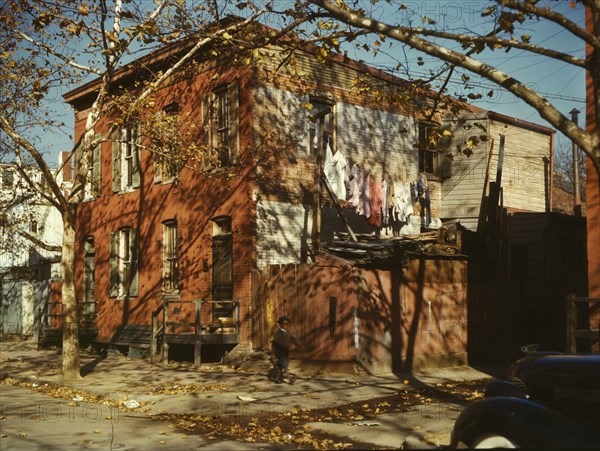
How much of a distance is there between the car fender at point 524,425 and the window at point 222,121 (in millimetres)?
15148

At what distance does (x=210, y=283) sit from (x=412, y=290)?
6.38 m

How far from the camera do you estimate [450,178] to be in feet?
86.7

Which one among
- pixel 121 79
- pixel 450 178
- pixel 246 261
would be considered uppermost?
pixel 121 79

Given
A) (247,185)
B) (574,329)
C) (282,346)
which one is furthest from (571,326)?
(247,185)

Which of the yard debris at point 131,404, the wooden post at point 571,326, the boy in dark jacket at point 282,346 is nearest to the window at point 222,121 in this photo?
the boy in dark jacket at point 282,346

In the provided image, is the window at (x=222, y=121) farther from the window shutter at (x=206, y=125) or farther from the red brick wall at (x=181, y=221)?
the red brick wall at (x=181, y=221)

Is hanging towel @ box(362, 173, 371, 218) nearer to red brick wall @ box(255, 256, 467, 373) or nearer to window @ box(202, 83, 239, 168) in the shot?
red brick wall @ box(255, 256, 467, 373)

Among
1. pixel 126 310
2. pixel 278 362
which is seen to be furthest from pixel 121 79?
pixel 278 362

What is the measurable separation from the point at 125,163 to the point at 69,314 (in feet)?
32.2

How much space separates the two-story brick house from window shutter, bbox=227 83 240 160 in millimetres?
45

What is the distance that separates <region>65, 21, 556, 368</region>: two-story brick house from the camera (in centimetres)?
2011

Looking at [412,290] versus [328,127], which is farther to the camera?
[328,127]

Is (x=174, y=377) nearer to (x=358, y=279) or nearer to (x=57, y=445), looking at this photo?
(x=358, y=279)

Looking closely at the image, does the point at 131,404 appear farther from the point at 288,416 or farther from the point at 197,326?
the point at 197,326
